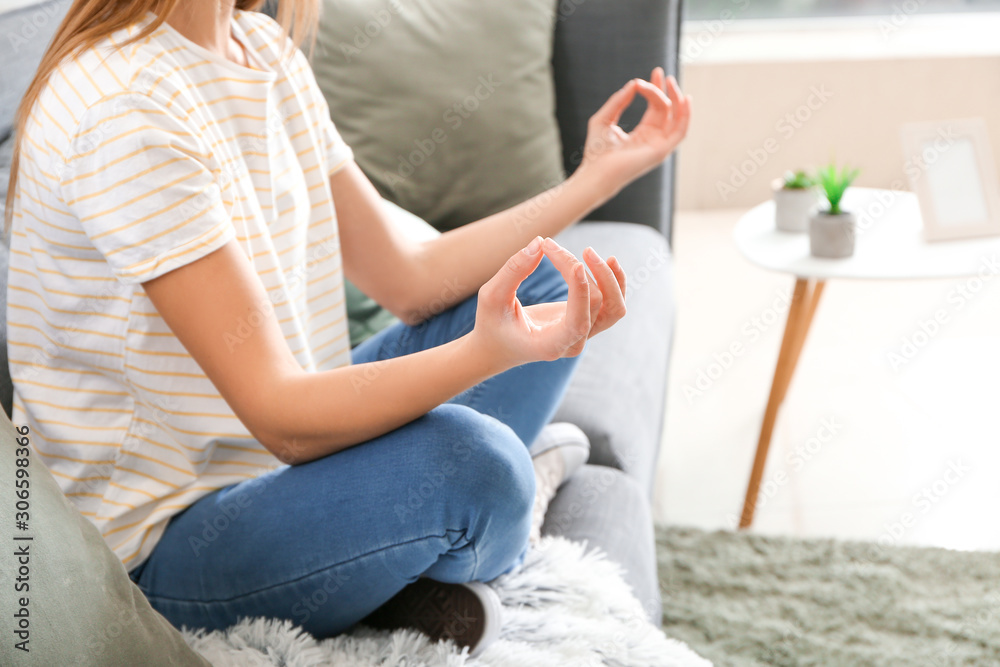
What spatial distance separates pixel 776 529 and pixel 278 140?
39.0 inches

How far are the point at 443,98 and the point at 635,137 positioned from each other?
48 cm

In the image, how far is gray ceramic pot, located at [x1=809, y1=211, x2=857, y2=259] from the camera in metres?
1.29

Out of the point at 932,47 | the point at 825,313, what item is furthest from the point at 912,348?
the point at 932,47

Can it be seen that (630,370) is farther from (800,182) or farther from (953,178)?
(953,178)

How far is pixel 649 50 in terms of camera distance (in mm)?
Answer: 1538

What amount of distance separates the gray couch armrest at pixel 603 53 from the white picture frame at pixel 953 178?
41 cm

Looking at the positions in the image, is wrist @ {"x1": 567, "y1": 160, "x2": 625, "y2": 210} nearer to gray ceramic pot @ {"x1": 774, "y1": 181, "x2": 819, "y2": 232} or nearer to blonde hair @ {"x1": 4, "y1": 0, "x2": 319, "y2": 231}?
blonde hair @ {"x1": 4, "y1": 0, "x2": 319, "y2": 231}

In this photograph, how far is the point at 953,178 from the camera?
1.40 meters

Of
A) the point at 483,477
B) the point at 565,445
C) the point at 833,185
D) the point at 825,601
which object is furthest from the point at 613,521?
the point at 833,185

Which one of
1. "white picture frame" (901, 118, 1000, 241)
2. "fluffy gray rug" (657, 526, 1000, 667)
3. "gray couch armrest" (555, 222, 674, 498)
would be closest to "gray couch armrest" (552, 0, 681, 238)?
"gray couch armrest" (555, 222, 674, 498)

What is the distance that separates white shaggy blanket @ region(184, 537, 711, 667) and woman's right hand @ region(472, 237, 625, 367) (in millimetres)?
254

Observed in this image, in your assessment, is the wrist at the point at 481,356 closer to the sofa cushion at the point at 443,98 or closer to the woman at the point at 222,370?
the woman at the point at 222,370

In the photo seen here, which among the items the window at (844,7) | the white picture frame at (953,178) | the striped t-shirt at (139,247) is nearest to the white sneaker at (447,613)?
the striped t-shirt at (139,247)

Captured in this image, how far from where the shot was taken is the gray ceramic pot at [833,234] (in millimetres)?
1292
